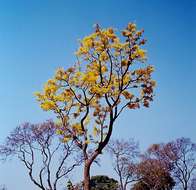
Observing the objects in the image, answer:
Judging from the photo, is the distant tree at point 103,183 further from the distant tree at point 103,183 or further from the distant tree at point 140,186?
the distant tree at point 140,186

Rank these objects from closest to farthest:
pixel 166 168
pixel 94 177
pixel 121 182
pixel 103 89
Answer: pixel 103 89 → pixel 121 182 → pixel 166 168 → pixel 94 177

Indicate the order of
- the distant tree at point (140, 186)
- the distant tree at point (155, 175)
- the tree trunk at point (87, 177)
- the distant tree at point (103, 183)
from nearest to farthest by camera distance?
1. the tree trunk at point (87, 177)
2. the distant tree at point (155, 175)
3. the distant tree at point (140, 186)
4. the distant tree at point (103, 183)

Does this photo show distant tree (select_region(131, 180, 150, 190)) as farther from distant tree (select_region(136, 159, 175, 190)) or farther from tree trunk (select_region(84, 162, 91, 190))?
tree trunk (select_region(84, 162, 91, 190))

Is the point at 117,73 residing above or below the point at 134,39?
below

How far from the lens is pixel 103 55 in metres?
16.0

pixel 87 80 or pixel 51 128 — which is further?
pixel 51 128

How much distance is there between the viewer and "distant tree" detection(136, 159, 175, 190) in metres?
54.5

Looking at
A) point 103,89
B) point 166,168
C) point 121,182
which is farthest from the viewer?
point 166,168

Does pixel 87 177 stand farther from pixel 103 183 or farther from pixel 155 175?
pixel 103 183

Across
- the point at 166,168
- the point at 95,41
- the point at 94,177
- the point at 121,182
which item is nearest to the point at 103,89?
the point at 95,41

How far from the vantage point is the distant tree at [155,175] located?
54531mm

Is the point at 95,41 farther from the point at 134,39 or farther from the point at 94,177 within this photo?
the point at 94,177

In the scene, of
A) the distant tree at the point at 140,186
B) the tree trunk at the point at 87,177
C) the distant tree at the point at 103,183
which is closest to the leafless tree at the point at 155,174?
the distant tree at the point at 140,186

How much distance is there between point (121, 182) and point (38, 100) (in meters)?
36.0
